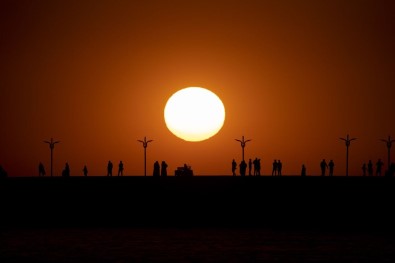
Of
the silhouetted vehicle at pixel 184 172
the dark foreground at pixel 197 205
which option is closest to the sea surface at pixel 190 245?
the dark foreground at pixel 197 205

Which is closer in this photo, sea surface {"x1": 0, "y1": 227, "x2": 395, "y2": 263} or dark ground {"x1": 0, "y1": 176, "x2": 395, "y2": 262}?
sea surface {"x1": 0, "y1": 227, "x2": 395, "y2": 263}

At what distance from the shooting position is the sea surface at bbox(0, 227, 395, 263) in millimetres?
34750

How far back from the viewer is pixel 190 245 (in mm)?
39125

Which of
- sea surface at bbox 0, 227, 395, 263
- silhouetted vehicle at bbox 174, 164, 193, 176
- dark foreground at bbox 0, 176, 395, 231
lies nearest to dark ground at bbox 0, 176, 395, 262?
dark foreground at bbox 0, 176, 395, 231

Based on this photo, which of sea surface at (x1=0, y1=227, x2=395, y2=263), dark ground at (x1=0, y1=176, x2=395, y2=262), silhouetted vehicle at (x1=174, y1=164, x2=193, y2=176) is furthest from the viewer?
silhouetted vehicle at (x1=174, y1=164, x2=193, y2=176)

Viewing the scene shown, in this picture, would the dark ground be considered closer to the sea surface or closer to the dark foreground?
the dark foreground

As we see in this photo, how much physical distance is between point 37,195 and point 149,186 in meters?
6.62

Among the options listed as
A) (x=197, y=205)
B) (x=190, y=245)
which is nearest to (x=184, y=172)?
(x=197, y=205)

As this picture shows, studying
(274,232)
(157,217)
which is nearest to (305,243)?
(274,232)

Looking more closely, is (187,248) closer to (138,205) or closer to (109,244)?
(109,244)

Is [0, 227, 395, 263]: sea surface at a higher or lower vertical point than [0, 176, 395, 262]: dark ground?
lower

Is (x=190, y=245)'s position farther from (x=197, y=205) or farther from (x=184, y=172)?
(x=184, y=172)

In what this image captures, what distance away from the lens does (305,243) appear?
39719 mm

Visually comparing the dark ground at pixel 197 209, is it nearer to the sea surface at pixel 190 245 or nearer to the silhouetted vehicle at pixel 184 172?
the sea surface at pixel 190 245
